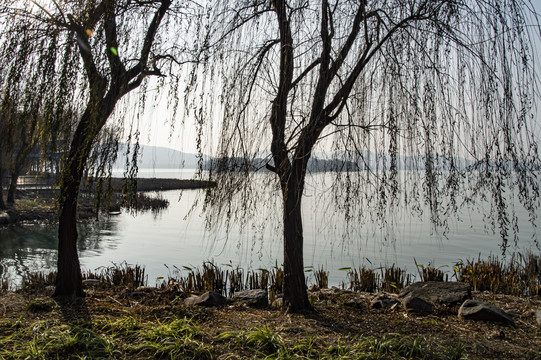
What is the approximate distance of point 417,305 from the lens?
171 inches

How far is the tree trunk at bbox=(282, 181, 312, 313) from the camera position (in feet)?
13.4

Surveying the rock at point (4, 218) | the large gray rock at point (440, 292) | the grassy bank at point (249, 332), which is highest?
the large gray rock at point (440, 292)

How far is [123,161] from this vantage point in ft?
11.1

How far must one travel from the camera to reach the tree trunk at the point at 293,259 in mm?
4086

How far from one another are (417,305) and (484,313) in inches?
25.5

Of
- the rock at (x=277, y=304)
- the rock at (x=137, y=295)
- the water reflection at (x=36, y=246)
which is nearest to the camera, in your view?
the rock at (x=277, y=304)

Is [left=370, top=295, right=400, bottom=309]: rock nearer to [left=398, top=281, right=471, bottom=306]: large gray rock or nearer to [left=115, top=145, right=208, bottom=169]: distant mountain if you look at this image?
[left=398, top=281, right=471, bottom=306]: large gray rock

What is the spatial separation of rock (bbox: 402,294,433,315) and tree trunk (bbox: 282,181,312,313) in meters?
1.05

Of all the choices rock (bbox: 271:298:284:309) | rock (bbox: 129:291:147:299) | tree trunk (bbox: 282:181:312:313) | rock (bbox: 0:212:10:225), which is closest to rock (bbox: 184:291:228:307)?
rock (bbox: 271:298:284:309)

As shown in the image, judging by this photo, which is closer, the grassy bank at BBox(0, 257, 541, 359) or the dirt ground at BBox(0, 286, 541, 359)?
the grassy bank at BBox(0, 257, 541, 359)

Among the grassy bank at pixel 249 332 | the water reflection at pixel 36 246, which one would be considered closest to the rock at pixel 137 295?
the grassy bank at pixel 249 332

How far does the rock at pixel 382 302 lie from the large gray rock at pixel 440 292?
0.11m

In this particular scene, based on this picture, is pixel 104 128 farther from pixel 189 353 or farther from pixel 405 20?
pixel 405 20

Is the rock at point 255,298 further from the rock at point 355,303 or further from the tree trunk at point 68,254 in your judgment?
the tree trunk at point 68,254
